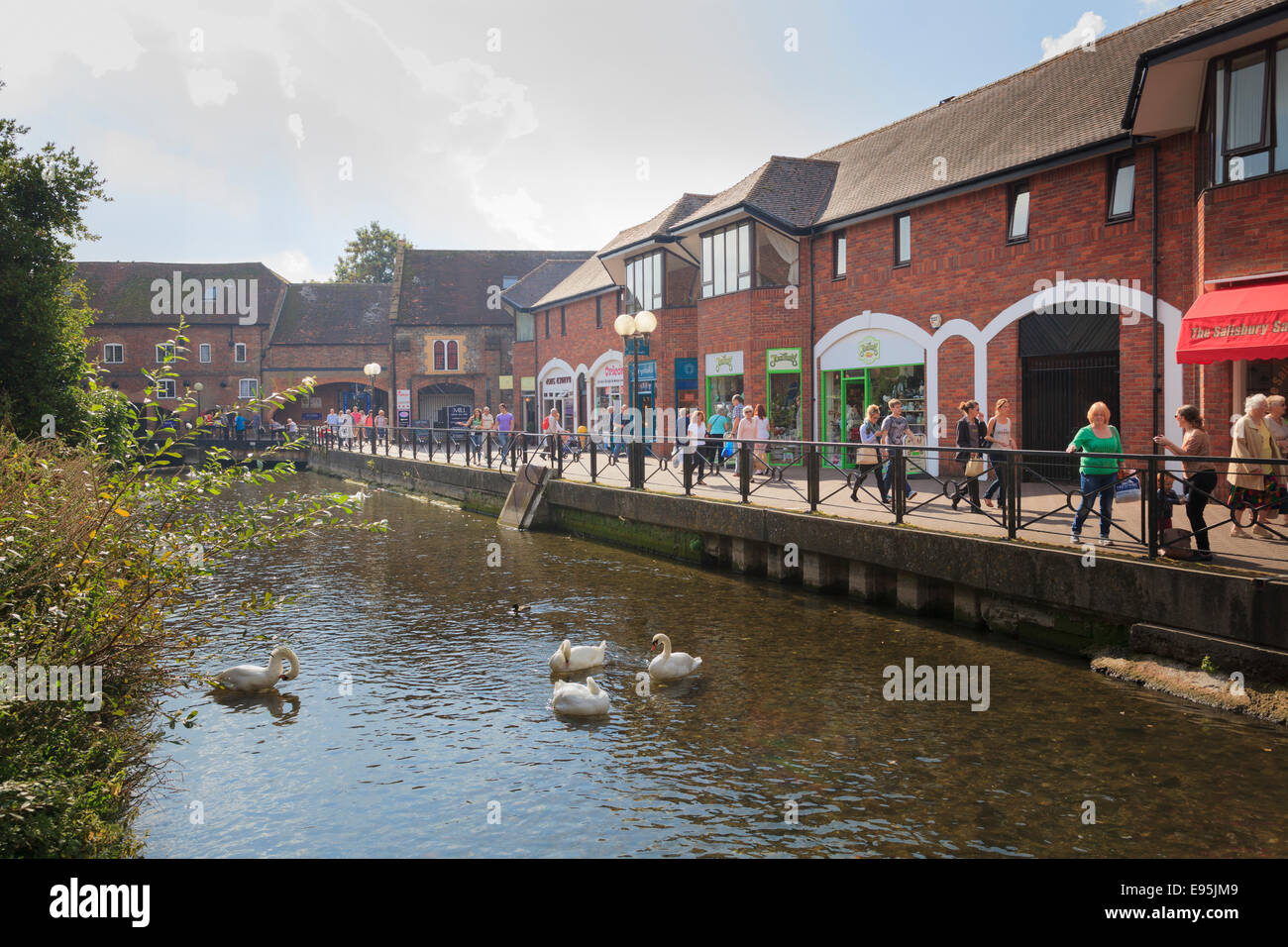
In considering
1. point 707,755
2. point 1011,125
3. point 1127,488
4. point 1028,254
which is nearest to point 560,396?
point 1011,125

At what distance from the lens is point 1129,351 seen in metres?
17.0

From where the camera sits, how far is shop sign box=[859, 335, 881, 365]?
76.0 feet

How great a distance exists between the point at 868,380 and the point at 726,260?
5971 mm

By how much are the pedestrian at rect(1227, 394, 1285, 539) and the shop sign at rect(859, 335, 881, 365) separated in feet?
40.5

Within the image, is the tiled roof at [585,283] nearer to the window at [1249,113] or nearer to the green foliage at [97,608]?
the window at [1249,113]

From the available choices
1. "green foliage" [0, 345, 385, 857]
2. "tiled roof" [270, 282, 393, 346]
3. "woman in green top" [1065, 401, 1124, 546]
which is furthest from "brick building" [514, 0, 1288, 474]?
"tiled roof" [270, 282, 393, 346]

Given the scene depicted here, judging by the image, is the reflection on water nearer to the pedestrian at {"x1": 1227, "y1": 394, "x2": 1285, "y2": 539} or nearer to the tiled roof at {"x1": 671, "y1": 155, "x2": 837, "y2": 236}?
the pedestrian at {"x1": 1227, "y1": 394, "x2": 1285, "y2": 539}

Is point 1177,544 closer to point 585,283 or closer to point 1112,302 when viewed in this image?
point 1112,302

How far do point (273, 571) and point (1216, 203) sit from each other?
51.1ft

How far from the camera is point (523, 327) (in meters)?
47.2

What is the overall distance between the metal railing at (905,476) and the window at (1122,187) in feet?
14.6

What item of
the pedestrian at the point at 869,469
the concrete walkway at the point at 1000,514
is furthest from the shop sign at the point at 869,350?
the pedestrian at the point at 869,469

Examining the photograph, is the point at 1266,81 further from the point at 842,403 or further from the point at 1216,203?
the point at 842,403
